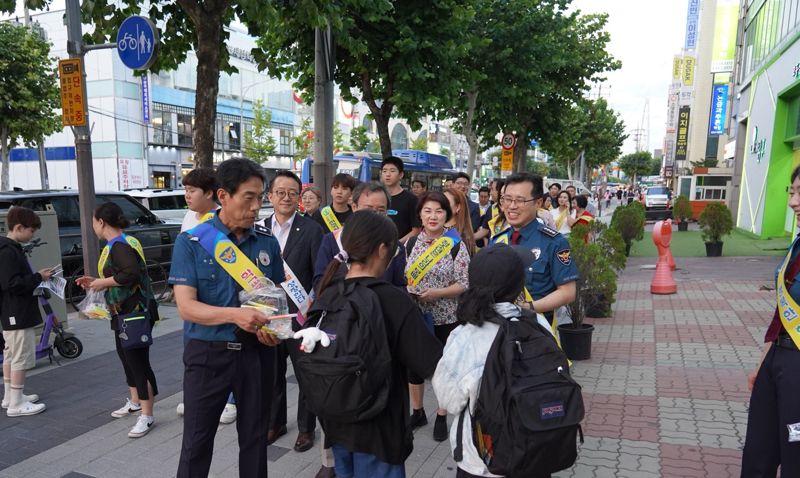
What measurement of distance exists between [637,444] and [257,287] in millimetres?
2952

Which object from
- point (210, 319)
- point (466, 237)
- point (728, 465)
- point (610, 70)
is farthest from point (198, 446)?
point (610, 70)

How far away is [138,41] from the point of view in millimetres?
6059

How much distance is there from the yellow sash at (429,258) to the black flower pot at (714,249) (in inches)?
488

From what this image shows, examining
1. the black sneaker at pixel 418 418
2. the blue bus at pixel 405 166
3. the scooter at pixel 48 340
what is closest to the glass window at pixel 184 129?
the blue bus at pixel 405 166

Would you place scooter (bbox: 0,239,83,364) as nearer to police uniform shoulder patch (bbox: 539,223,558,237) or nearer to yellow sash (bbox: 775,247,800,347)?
police uniform shoulder patch (bbox: 539,223,558,237)

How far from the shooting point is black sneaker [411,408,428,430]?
156 inches

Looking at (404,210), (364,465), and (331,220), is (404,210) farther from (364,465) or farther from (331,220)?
(364,465)

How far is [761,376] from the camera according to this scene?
247 centimetres

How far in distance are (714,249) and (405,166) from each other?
11036 mm

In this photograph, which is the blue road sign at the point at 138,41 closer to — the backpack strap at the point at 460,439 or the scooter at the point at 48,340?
the scooter at the point at 48,340

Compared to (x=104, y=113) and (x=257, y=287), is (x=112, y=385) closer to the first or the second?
(x=257, y=287)

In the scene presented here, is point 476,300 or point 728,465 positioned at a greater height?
point 476,300

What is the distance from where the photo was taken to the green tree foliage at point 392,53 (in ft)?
27.3

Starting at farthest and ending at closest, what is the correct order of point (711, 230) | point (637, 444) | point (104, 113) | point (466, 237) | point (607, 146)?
point (607, 146)
point (104, 113)
point (711, 230)
point (466, 237)
point (637, 444)
